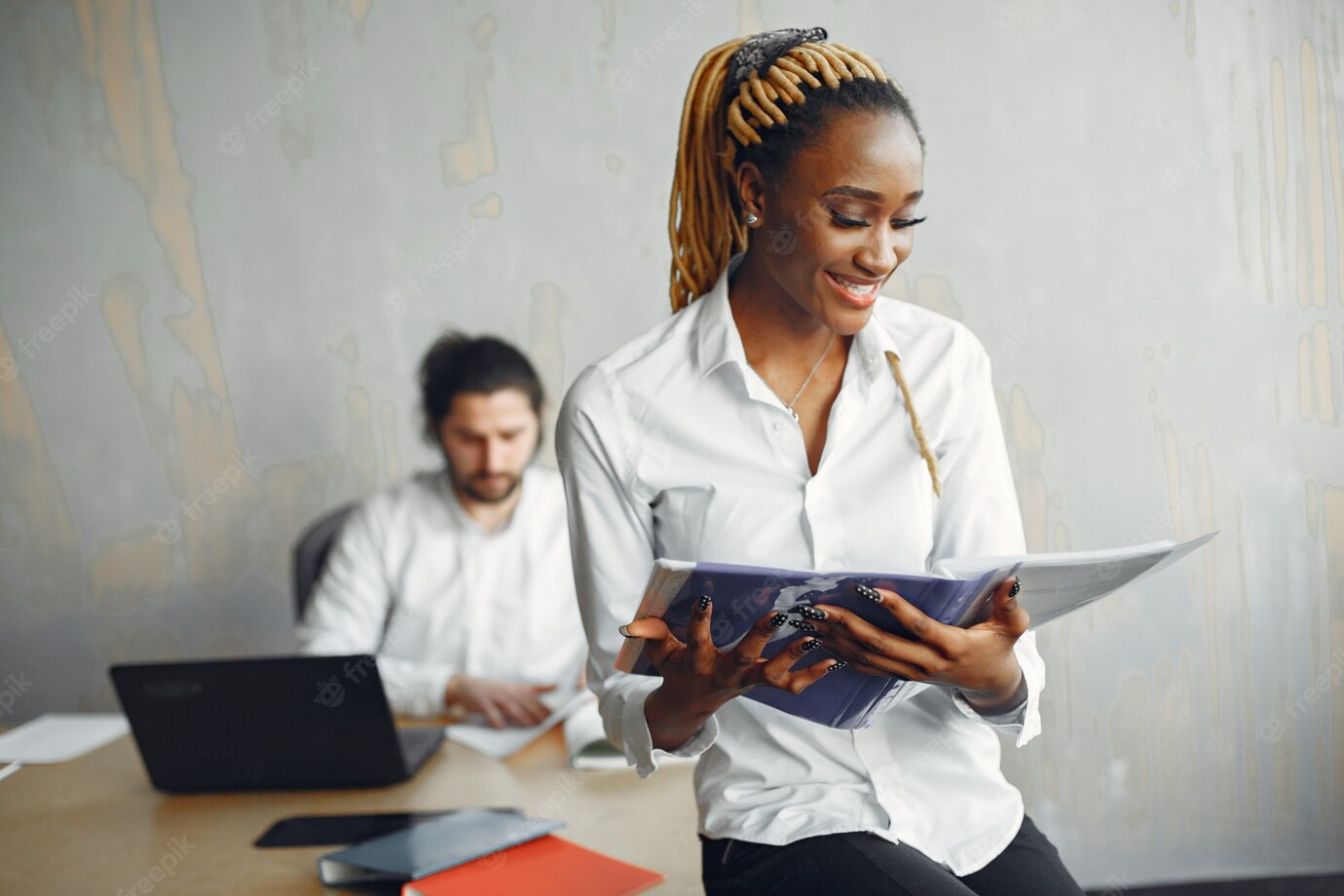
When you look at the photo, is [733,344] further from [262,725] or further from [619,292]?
[619,292]

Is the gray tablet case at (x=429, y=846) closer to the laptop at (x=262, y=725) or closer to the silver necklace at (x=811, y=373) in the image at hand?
the laptop at (x=262, y=725)

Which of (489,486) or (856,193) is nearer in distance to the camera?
(856,193)

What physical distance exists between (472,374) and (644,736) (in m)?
1.60

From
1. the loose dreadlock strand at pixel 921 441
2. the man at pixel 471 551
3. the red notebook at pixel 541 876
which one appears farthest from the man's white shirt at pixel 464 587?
the loose dreadlock strand at pixel 921 441

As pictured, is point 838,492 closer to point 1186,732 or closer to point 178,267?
point 1186,732

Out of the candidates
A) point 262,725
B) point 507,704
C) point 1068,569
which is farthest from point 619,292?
point 1068,569

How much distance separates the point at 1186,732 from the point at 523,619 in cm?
178

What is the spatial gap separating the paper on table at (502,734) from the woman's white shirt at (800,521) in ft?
1.76

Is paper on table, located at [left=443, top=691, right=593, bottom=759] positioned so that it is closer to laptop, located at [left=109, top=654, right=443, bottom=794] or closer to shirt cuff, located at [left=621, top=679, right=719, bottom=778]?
laptop, located at [left=109, top=654, right=443, bottom=794]

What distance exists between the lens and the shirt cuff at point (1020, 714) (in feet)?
3.92

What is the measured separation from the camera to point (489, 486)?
2740mm

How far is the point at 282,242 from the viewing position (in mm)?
3150

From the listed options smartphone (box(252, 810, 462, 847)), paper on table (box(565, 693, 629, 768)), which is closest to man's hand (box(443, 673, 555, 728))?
paper on table (box(565, 693, 629, 768))

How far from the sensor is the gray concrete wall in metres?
2.92
